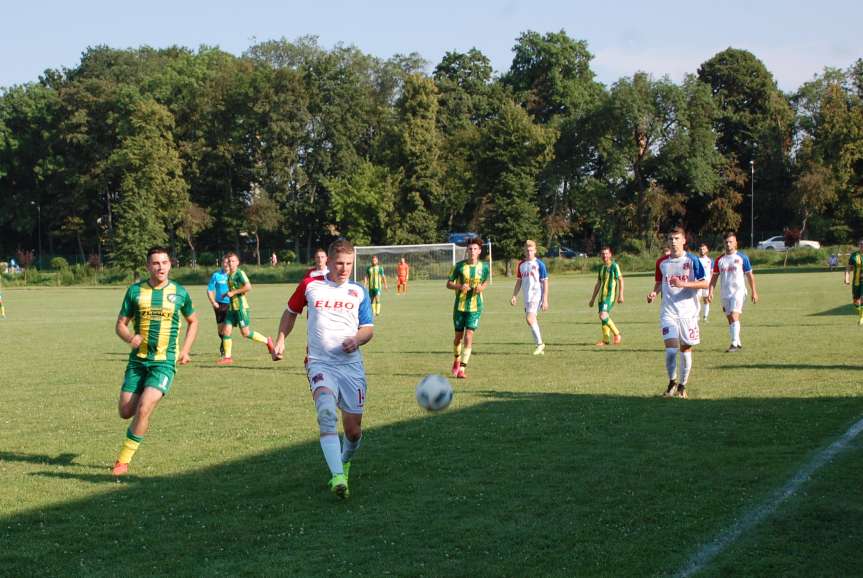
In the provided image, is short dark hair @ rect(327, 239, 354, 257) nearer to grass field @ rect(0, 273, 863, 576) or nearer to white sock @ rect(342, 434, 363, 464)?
white sock @ rect(342, 434, 363, 464)

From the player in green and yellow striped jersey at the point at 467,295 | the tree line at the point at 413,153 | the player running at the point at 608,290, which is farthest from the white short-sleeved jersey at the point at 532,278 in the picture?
→ the tree line at the point at 413,153

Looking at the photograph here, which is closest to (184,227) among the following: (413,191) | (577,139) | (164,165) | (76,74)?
(164,165)

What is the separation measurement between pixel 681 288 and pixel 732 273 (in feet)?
23.7

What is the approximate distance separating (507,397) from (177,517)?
6.16 m

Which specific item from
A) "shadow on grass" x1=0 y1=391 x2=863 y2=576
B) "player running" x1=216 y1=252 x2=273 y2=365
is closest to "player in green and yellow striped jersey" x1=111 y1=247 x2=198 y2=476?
"shadow on grass" x1=0 y1=391 x2=863 y2=576

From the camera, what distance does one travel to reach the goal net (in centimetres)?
6338

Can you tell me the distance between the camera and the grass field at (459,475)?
5.86 metres

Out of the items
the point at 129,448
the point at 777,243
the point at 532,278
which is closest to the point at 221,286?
the point at 532,278

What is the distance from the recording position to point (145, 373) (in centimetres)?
863

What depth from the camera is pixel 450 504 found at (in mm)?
7043

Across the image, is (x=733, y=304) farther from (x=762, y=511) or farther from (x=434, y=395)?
(x=762, y=511)

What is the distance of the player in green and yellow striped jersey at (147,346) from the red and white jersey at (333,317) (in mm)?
1357

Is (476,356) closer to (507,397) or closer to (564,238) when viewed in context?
(507,397)

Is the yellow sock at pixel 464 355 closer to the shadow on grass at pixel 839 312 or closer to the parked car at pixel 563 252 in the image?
the shadow on grass at pixel 839 312
